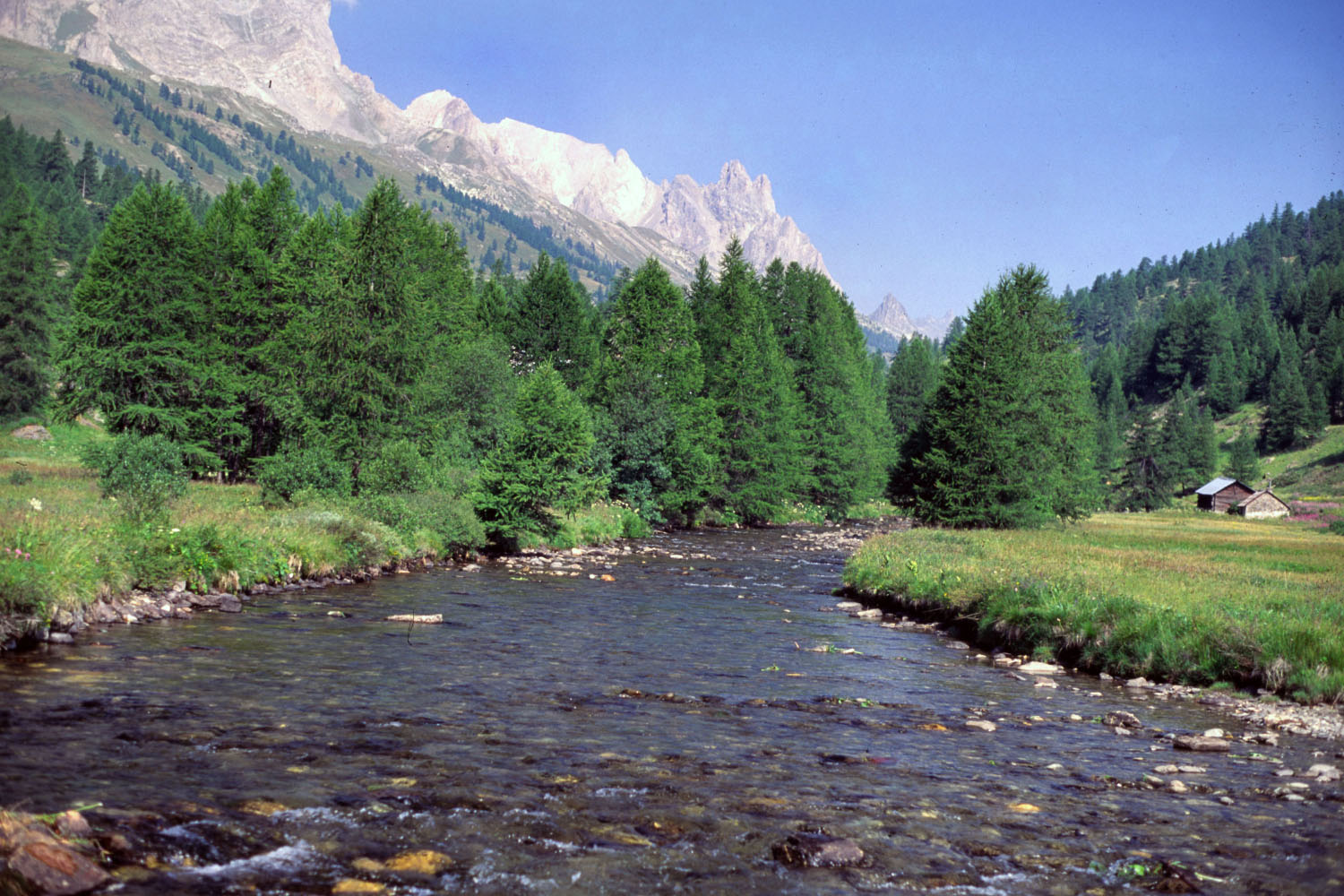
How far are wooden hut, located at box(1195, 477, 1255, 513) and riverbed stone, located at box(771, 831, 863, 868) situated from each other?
119528mm

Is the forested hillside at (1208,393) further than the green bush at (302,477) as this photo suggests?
Yes

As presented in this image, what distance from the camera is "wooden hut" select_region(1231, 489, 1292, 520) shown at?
100456mm

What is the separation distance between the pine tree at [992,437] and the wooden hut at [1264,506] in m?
63.9

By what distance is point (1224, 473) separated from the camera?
139 metres

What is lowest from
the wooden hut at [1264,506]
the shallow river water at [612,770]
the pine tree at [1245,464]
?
the shallow river water at [612,770]

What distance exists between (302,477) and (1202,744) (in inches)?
1300

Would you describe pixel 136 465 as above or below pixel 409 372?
below

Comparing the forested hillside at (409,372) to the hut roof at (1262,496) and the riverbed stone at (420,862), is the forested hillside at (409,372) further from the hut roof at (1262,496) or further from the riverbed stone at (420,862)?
the hut roof at (1262,496)

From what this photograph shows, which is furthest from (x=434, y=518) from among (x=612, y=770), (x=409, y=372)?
(x=612, y=770)

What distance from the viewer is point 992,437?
46.3 meters

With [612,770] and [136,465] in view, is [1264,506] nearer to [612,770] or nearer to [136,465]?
[136,465]

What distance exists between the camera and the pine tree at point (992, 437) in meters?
46.6

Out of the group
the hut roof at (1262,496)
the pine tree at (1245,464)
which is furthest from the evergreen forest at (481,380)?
the pine tree at (1245,464)

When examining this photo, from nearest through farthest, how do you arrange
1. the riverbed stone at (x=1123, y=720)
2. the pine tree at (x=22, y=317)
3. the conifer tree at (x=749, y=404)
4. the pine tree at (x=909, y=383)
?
the riverbed stone at (x=1123, y=720), the conifer tree at (x=749, y=404), the pine tree at (x=22, y=317), the pine tree at (x=909, y=383)
